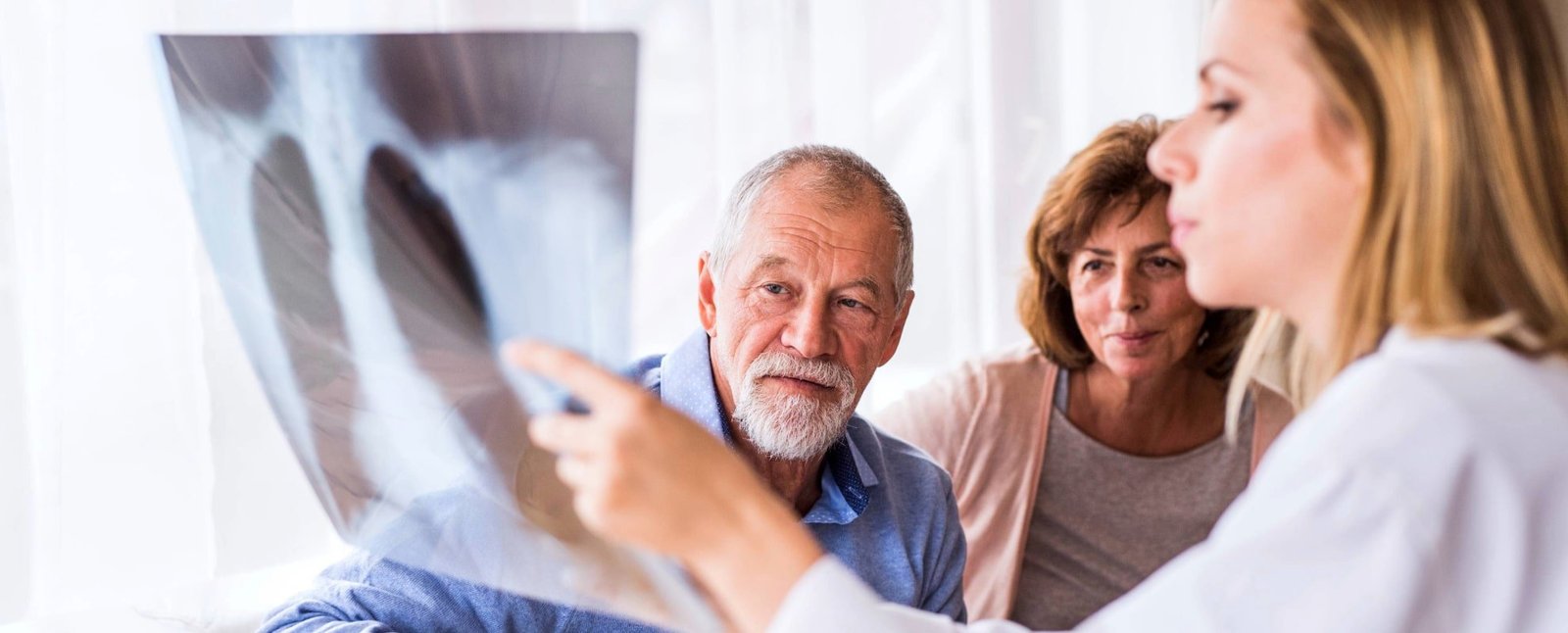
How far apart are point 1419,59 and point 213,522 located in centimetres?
122

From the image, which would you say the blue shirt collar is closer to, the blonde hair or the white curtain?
the white curtain

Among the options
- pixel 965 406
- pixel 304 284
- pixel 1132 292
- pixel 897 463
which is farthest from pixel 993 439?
pixel 304 284

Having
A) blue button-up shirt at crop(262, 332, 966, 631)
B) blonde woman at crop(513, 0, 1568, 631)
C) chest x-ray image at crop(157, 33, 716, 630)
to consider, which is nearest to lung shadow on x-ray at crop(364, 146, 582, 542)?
chest x-ray image at crop(157, 33, 716, 630)

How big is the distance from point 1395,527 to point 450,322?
0.81 meters

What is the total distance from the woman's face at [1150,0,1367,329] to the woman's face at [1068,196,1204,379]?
1.10 meters

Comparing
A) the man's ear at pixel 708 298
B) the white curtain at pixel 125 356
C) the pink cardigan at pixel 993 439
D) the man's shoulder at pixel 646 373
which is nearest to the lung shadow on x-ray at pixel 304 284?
the white curtain at pixel 125 356

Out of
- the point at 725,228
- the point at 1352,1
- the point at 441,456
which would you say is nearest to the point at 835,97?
the point at 725,228

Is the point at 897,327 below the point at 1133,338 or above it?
above

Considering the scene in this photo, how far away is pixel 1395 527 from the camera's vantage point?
2.24ft

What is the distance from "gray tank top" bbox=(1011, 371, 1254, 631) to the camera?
1.97 m

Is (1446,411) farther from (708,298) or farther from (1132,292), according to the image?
(1132,292)

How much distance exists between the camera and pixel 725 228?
5.03 ft

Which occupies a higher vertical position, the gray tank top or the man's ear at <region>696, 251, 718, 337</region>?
the man's ear at <region>696, 251, 718, 337</region>

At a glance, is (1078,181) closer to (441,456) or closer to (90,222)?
(441,456)
